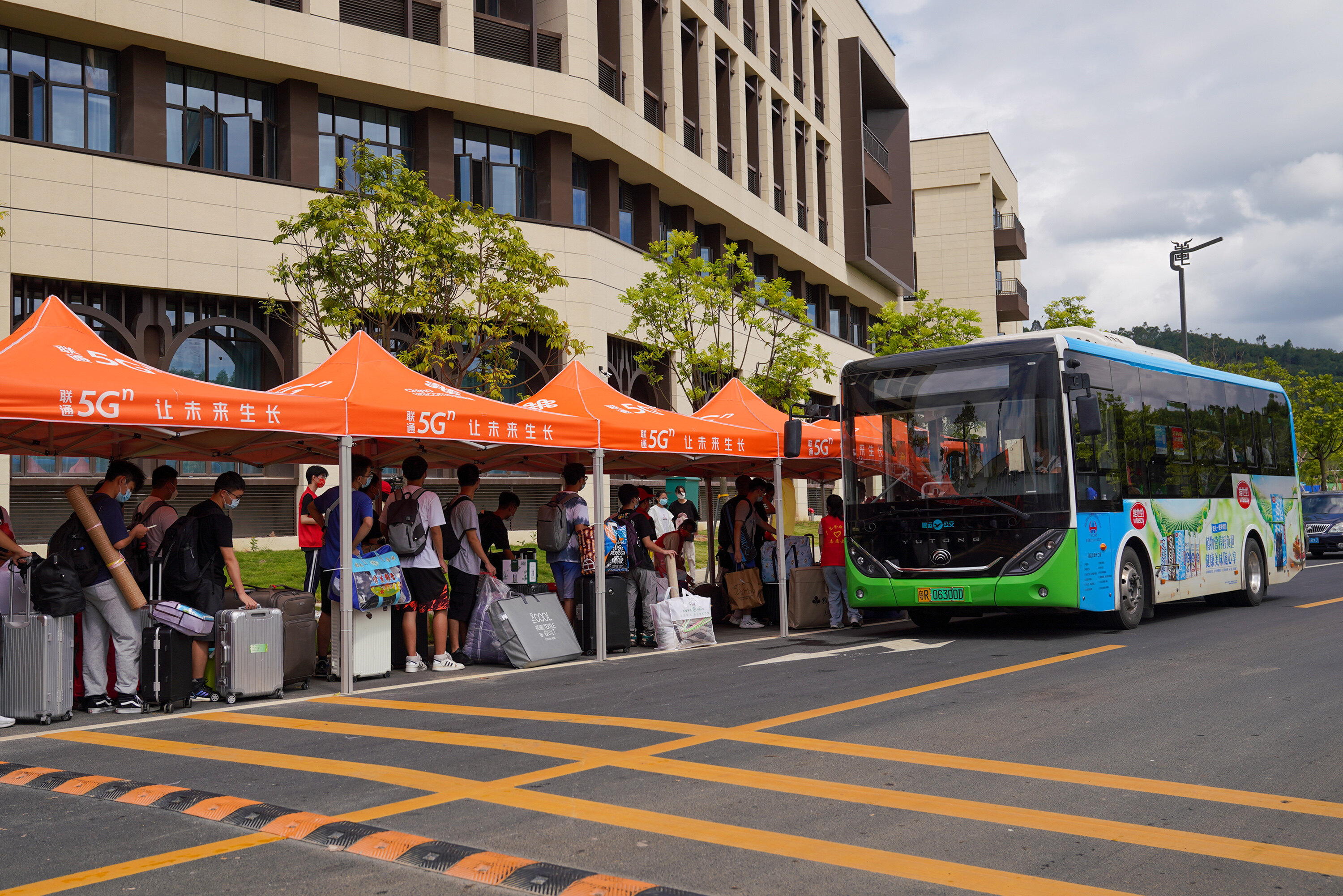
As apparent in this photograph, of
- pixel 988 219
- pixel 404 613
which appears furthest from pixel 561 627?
pixel 988 219

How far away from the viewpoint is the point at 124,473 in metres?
9.66

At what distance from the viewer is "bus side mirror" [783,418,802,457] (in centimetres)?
1442

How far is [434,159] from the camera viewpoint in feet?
85.8

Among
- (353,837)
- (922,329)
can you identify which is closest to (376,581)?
(353,837)

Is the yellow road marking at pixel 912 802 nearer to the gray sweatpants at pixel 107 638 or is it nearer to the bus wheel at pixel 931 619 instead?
the gray sweatpants at pixel 107 638

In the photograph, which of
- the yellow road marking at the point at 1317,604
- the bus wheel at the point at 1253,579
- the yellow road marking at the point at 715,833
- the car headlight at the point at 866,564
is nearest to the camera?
the yellow road marking at the point at 715,833

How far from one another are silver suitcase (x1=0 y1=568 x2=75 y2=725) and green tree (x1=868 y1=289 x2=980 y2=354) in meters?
28.3

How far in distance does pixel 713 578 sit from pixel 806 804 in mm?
12006

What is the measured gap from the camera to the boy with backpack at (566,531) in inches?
507

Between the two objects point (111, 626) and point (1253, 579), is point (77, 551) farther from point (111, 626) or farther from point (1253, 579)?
point (1253, 579)

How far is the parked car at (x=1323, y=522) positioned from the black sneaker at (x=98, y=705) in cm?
2971

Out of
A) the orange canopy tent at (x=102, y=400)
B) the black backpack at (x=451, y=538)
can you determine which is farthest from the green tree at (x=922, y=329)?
the orange canopy tent at (x=102, y=400)

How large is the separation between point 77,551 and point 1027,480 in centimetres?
935

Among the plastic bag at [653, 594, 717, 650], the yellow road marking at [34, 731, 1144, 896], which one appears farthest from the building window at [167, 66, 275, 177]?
the yellow road marking at [34, 731, 1144, 896]
